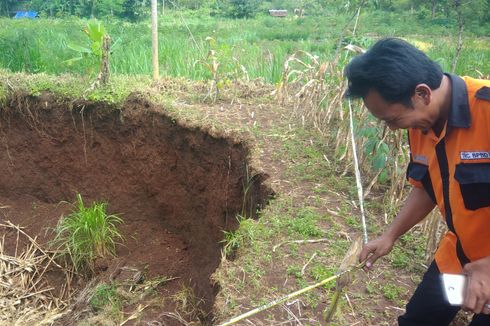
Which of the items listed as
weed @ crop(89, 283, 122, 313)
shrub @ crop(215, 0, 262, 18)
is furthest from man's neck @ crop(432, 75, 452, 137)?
shrub @ crop(215, 0, 262, 18)

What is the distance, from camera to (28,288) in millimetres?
4098

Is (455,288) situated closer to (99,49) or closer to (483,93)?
(483,93)

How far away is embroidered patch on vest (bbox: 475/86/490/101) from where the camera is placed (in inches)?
61.7

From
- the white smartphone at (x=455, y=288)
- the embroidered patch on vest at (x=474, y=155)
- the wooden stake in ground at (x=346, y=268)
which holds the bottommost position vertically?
the wooden stake in ground at (x=346, y=268)

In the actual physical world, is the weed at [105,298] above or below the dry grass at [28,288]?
above

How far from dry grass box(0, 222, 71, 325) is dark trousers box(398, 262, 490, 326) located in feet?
8.86

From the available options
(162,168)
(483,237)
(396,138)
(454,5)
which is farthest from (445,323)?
(162,168)

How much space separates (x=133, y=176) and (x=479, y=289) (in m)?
3.61

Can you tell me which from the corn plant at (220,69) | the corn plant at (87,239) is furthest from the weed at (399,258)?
the corn plant at (220,69)

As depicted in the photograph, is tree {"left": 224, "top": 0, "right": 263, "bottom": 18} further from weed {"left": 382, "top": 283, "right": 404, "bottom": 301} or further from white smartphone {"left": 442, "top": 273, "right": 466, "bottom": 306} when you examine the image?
white smartphone {"left": 442, "top": 273, "right": 466, "bottom": 306}

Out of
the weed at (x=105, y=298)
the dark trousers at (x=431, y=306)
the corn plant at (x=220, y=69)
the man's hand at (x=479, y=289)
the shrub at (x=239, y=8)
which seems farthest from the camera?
the shrub at (x=239, y=8)

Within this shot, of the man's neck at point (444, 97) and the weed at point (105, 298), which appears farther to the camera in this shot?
the weed at point (105, 298)

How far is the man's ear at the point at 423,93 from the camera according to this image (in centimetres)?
159

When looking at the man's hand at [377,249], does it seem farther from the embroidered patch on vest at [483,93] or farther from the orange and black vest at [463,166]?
the embroidered patch on vest at [483,93]
